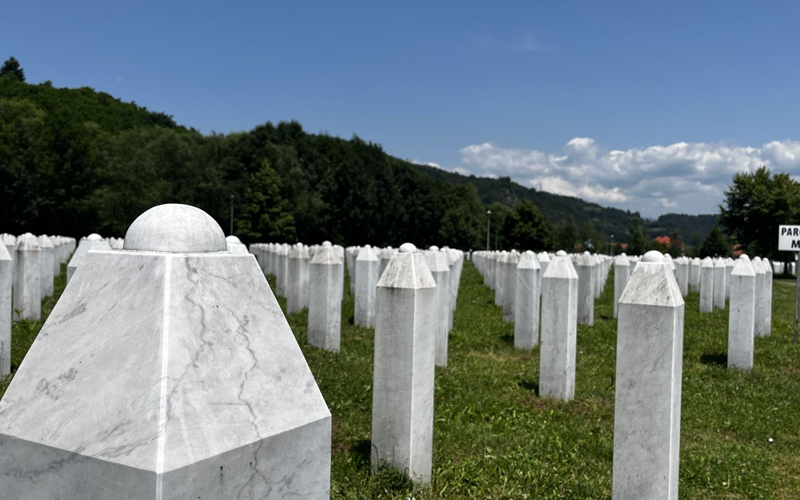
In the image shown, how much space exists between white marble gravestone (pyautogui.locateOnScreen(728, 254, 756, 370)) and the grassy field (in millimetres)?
301

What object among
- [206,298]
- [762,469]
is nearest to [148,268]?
[206,298]

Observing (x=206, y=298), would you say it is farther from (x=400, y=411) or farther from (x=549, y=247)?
(x=549, y=247)

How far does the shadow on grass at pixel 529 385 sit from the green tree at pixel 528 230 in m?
65.4

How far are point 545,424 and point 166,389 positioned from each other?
545 centimetres

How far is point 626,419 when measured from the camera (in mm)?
4535

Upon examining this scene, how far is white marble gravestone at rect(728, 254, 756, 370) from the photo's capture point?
10102 mm

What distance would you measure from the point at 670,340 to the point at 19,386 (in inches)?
160

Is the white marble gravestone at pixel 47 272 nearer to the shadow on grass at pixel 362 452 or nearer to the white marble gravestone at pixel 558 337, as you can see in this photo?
the shadow on grass at pixel 362 452

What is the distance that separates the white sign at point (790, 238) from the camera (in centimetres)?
1311

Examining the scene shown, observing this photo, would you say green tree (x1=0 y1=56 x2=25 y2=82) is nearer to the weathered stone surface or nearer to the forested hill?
the forested hill

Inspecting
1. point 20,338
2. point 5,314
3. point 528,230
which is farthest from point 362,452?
point 528,230

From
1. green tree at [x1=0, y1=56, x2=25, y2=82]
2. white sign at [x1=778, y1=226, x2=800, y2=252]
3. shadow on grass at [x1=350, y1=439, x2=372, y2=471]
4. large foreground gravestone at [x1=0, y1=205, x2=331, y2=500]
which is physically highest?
A: green tree at [x1=0, y1=56, x2=25, y2=82]

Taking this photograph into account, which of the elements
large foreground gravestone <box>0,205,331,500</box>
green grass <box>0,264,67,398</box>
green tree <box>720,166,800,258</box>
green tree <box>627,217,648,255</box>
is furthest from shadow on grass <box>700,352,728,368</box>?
green tree <box>627,217,648,255</box>

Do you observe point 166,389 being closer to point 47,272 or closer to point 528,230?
point 47,272
